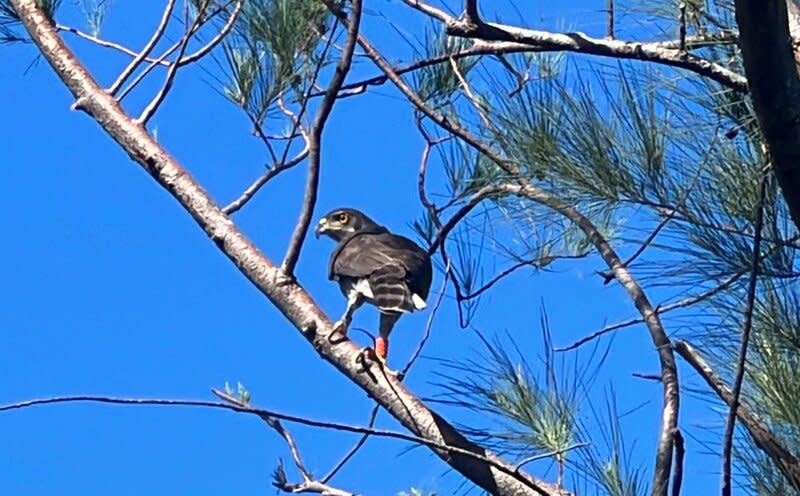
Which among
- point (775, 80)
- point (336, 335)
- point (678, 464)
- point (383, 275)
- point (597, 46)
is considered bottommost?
point (678, 464)

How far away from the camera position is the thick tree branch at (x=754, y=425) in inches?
79.9

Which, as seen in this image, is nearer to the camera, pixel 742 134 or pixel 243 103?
pixel 742 134

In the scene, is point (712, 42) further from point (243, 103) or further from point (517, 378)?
point (243, 103)

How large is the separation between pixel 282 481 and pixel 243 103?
0.88 meters

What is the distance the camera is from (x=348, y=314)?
9.15 ft

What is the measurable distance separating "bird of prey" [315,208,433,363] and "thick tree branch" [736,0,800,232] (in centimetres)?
108

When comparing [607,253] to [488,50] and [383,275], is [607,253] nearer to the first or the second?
[488,50]

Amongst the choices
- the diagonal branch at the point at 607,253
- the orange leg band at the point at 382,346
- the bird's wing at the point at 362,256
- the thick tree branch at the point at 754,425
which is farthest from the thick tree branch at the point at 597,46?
the bird's wing at the point at 362,256

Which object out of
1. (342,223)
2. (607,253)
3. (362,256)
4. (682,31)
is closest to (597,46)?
(682,31)

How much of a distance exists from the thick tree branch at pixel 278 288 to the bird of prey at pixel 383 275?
257 mm

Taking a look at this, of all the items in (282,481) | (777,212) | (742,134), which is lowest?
(282,481)

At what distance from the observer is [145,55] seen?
2576 millimetres

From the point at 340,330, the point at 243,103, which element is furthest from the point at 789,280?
the point at 243,103

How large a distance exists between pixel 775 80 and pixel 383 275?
1.51m
